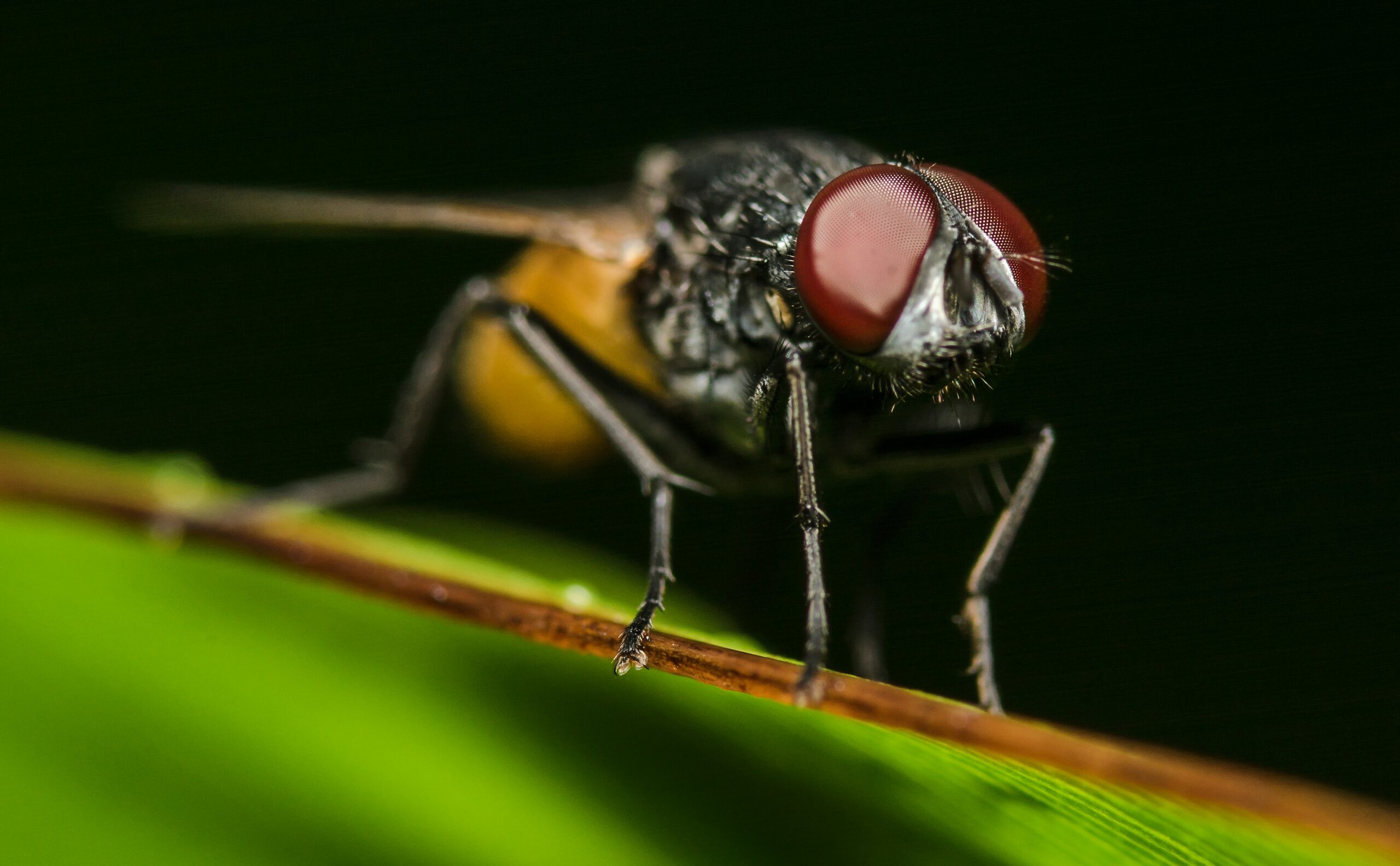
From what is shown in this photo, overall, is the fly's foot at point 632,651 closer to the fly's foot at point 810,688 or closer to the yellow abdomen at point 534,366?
the fly's foot at point 810,688

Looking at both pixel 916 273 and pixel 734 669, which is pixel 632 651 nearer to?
pixel 734 669

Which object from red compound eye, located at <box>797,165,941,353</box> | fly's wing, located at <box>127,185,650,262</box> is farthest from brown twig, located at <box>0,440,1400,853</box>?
fly's wing, located at <box>127,185,650,262</box>

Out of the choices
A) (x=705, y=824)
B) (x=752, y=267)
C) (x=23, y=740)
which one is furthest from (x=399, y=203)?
(x=705, y=824)

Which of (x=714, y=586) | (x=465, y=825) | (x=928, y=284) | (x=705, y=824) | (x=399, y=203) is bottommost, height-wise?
(x=714, y=586)

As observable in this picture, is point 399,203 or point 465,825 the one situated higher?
point 399,203

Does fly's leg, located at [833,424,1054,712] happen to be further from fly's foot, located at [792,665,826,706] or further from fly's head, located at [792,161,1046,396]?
fly's foot, located at [792,665,826,706]

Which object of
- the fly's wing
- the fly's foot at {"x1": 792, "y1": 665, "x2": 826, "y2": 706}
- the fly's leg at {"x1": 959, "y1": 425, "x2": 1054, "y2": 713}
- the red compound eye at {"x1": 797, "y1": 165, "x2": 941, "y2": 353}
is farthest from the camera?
the fly's wing

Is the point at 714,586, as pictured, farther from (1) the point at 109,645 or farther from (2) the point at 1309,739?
(1) the point at 109,645
